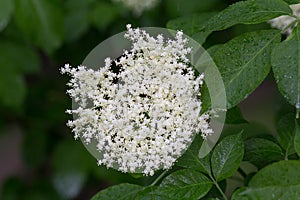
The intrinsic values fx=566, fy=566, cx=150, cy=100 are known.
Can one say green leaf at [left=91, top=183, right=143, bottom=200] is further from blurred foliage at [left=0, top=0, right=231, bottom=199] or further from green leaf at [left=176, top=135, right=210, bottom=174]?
blurred foliage at [left=0, top=0, right=231, bottom=199]

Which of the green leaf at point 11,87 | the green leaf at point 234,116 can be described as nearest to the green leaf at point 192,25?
the green leaf at point 234,116

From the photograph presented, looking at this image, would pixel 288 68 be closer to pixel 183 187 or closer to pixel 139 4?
pixel 183 187

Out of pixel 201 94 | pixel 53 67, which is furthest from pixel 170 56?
pixel 53 67

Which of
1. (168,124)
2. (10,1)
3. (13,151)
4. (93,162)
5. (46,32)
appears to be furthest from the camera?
(13,151)

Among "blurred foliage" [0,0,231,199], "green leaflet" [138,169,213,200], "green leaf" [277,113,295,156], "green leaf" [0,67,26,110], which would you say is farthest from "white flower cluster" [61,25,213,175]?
"green leaf" [0,67,26,110]

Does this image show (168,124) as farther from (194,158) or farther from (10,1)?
(10,1)
